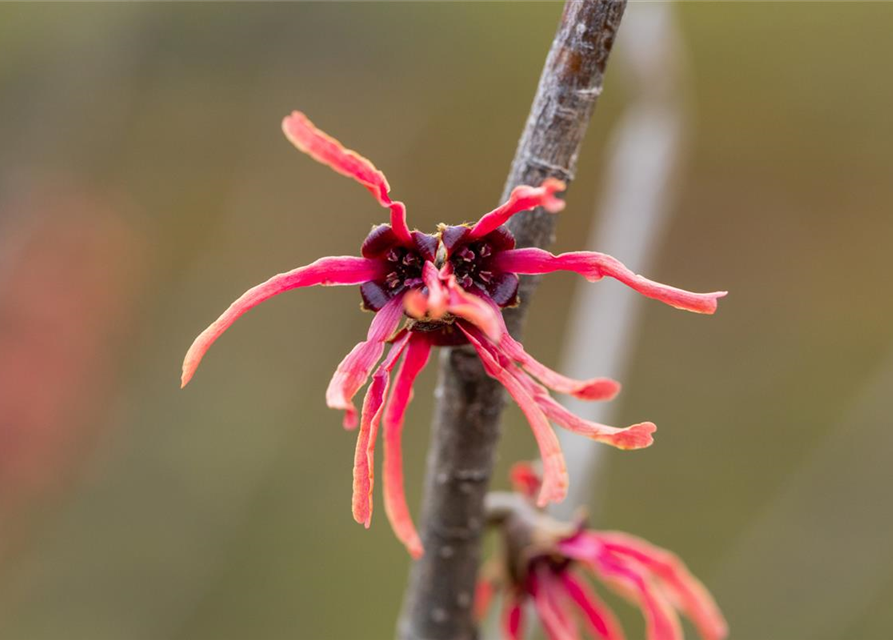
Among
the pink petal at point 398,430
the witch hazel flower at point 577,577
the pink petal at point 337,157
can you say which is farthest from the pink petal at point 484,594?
the pink petal at point 337,157

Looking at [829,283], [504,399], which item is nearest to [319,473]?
A: [829,283]

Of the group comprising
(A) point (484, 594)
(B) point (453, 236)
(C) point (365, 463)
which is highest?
(B) point (453, 236)

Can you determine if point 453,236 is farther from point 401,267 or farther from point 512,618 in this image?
point 512,618

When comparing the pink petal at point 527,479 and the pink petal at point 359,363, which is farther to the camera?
the pink petal at point 527,479

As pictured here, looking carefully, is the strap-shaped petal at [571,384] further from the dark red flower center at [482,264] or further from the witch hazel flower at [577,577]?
the witch hazel flower at [577,577]

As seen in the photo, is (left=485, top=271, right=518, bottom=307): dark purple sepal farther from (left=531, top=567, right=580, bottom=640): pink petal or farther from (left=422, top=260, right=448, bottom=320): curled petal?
(left=531, top=567, right=580, bottom=640): pink petal

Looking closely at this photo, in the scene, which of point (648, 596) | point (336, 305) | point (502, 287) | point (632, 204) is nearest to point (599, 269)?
point (502, 287)

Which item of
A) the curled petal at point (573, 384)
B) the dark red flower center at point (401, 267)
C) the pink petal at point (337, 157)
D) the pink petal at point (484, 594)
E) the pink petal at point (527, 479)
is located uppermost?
the pink petal at point (337, 157)
